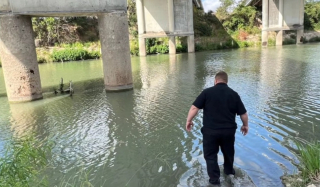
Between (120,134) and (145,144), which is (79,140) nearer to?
(120,134)

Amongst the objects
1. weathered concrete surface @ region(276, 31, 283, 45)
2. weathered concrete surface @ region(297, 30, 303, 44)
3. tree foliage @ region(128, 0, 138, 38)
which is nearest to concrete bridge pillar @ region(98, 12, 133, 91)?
tree foliage @ region(128, 0, 138, 38)

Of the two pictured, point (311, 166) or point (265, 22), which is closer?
point (311, 166)

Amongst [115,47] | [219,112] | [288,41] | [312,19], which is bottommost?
[219,112]

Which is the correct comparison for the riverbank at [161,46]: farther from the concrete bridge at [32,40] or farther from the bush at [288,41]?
the concrete bridge at [32,40]

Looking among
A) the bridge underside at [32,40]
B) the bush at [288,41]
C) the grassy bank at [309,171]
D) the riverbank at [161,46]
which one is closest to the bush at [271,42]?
the riverbank at [161,46]

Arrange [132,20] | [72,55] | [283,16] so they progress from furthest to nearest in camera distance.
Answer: [132,20]
[283,16]
[72,55]

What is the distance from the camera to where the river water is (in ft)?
17.3

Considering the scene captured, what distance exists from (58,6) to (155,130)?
655cm

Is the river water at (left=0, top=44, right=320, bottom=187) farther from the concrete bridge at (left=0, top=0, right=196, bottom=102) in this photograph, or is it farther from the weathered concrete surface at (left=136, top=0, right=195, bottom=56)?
the weathered concrete surface at (left=136, top=0, right=195, bottom=56)

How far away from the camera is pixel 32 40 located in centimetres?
1148

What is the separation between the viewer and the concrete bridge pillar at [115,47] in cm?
1191

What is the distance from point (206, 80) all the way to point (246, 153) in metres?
8.91

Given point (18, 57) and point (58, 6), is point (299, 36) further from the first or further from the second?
point (18, 57)

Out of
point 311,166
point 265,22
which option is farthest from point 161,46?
point 311,166
